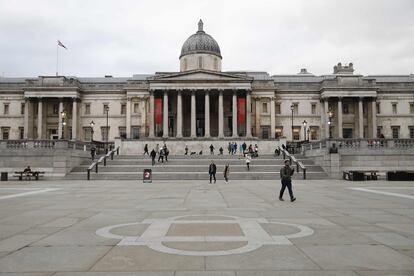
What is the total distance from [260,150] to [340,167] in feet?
80.8

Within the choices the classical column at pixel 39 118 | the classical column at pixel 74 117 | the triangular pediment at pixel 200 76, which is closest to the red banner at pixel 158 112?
the triangular pediment at pixel 200 76

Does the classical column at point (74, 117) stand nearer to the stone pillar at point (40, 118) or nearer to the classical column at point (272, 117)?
the stone pillar at point (40, 118)

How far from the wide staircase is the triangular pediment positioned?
2515 cm

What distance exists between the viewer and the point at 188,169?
138 feet

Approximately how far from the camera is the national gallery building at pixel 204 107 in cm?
7644

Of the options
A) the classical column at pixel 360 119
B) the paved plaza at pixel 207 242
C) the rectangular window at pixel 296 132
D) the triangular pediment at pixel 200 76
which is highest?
the triangular pediment at pixel 200 76

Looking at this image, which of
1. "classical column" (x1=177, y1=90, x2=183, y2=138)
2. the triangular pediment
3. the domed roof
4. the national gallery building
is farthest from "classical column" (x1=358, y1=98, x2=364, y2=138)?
"classical column" (x1=177, y1=90, x2=183, y2=138)

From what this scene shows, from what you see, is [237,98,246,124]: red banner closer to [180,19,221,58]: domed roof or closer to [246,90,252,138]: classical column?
[246,90,252,138]: classical column

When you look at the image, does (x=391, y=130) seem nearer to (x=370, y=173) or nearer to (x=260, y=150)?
Result: (x=260, y=150)

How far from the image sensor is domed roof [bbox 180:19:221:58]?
7938 cm

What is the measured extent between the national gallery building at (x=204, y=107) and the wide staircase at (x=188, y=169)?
2778 centimetres

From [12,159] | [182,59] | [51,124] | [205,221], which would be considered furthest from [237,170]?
[51,124]

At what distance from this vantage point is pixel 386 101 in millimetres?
79875

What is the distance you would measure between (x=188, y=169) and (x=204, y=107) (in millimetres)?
37847
